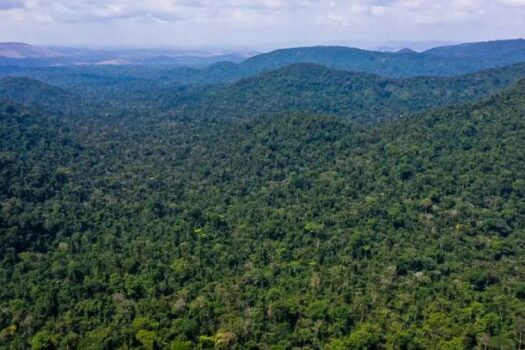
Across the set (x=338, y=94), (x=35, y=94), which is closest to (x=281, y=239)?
(x=338, y=94)

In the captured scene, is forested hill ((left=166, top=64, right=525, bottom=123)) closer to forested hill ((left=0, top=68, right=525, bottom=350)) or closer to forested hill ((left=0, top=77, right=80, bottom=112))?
forested hill ((left=0, top=77, right=80, bottom=112))

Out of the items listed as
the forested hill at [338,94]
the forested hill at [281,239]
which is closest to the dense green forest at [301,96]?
the forested hill at [338,94]

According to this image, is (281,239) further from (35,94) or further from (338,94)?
(35,94)

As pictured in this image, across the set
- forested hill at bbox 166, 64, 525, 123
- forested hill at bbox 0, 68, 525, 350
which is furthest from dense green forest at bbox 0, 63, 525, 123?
forested hill at bbox 0, 68, 525, 350

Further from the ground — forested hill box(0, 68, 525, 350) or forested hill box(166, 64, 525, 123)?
forested hill box(166, 64, 525, 123)

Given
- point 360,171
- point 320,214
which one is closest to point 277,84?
point 360,171

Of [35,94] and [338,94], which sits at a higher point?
[338,94]

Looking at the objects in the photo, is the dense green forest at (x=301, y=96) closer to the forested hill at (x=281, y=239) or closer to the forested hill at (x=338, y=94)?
the forested hill at (x=338, y=94)
